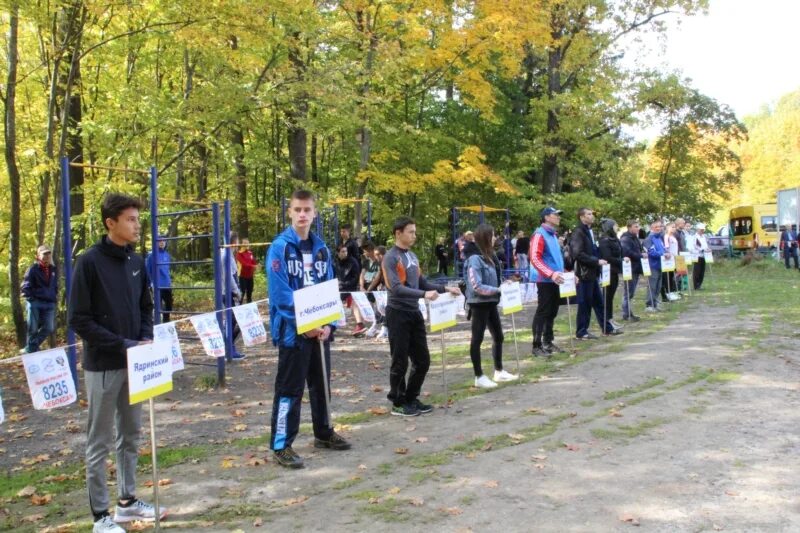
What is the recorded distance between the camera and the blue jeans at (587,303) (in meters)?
10.4

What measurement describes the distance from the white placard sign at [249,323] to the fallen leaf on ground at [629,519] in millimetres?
5526

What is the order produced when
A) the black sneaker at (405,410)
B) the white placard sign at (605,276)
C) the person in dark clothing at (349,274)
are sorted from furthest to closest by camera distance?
the person in dark clothing at (349,274) < the white placard sign at (605,276) < the black sneaker at (405,410)

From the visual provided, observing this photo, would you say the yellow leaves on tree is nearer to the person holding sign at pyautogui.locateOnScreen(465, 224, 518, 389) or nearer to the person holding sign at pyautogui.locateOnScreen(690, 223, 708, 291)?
the person holding sign at pyautogui.locateOnScreen(690, 223, 708, 291)

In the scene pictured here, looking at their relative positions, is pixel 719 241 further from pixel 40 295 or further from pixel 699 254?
pixel 40 295

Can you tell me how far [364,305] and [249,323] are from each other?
10.1 feet

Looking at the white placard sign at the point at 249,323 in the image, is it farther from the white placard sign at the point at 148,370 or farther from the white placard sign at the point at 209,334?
the white placard sign at the point at 148,370

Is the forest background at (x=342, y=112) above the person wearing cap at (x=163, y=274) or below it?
above

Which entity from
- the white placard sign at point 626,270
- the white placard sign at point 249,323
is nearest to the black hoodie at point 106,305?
the white placard sign at point 249,323

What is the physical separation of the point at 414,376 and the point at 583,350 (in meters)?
4.14

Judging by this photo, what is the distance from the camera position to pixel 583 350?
387 inches

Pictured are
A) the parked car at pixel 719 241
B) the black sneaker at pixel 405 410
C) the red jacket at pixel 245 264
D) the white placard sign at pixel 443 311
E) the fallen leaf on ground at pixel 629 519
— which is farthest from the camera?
the parked car at pixel 719 241

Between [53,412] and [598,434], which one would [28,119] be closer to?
[53,412]

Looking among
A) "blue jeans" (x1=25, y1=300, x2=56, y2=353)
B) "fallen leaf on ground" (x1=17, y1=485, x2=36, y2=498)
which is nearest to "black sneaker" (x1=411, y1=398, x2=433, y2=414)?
"fallen leaf on ground" (x1=17, y1=485, x2=36, y2=498)

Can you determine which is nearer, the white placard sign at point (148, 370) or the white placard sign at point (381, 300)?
the white placard sign at point (148, 370)
